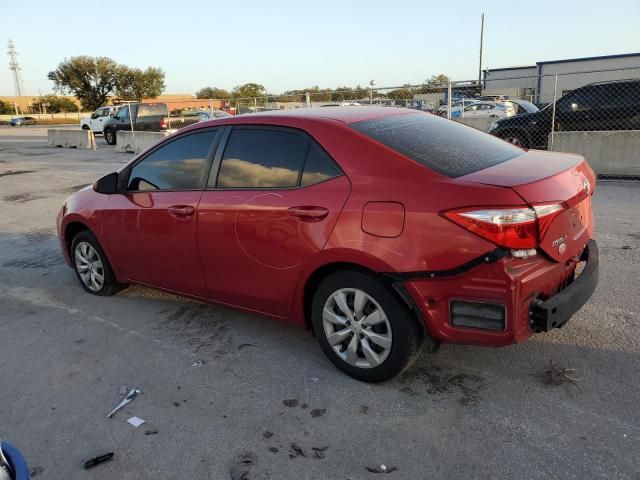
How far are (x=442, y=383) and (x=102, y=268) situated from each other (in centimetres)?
328

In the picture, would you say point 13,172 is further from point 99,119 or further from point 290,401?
point 290,401

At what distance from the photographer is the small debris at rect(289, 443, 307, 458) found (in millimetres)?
2713

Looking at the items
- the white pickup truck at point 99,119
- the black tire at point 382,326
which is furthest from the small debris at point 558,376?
the white pickup truck at point 99,119

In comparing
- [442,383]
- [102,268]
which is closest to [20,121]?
[102,268]

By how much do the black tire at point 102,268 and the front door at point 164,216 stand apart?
0.25 meters

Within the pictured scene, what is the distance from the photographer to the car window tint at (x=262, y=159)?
3.46 metres

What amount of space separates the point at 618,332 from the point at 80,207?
4572 mm

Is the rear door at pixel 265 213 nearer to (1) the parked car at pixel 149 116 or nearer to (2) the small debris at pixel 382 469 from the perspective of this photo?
(2) the small debris at pixel 382 469

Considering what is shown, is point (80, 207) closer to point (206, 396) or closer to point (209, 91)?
point (206, 396)

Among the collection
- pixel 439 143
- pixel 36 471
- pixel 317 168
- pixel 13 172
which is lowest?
pixel 36 471

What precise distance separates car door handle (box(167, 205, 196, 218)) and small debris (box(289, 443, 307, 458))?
1859 millimetres

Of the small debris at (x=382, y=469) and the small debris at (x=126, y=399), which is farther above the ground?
the small debris at (x=382, y=469)

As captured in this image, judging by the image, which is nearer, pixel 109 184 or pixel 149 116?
pixel 109 184

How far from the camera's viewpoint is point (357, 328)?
3219 mm
